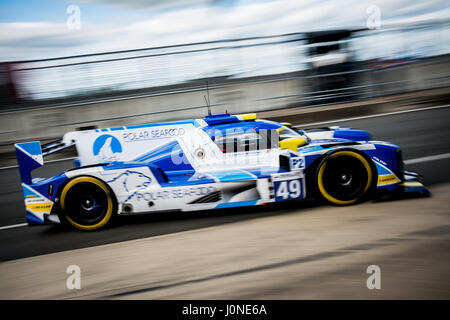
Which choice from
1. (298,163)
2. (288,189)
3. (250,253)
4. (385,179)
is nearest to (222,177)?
(288,189)

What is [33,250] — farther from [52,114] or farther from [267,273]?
[52,114]

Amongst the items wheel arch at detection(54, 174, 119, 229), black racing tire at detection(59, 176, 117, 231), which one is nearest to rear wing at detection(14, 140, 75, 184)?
wheel arch at detection(54, 174, 119, 229)

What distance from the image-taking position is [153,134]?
225 inches

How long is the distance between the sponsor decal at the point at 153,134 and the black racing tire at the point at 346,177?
6.29ft

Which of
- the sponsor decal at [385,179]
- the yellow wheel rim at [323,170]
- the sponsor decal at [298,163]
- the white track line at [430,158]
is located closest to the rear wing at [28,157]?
the sponsor decal at [298,163]

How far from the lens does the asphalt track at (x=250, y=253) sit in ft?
11.0

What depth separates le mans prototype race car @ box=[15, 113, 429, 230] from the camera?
509cm

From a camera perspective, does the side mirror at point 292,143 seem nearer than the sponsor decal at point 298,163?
No

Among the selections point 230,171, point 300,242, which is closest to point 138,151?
point 230,171

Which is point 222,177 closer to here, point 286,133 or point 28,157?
point 286,133

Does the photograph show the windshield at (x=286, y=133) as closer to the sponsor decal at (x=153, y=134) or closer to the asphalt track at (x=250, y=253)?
the asphalt track at (x=250, y=253)

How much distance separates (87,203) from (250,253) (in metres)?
2.35

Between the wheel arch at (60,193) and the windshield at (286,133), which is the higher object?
the windshield at (286,133)
